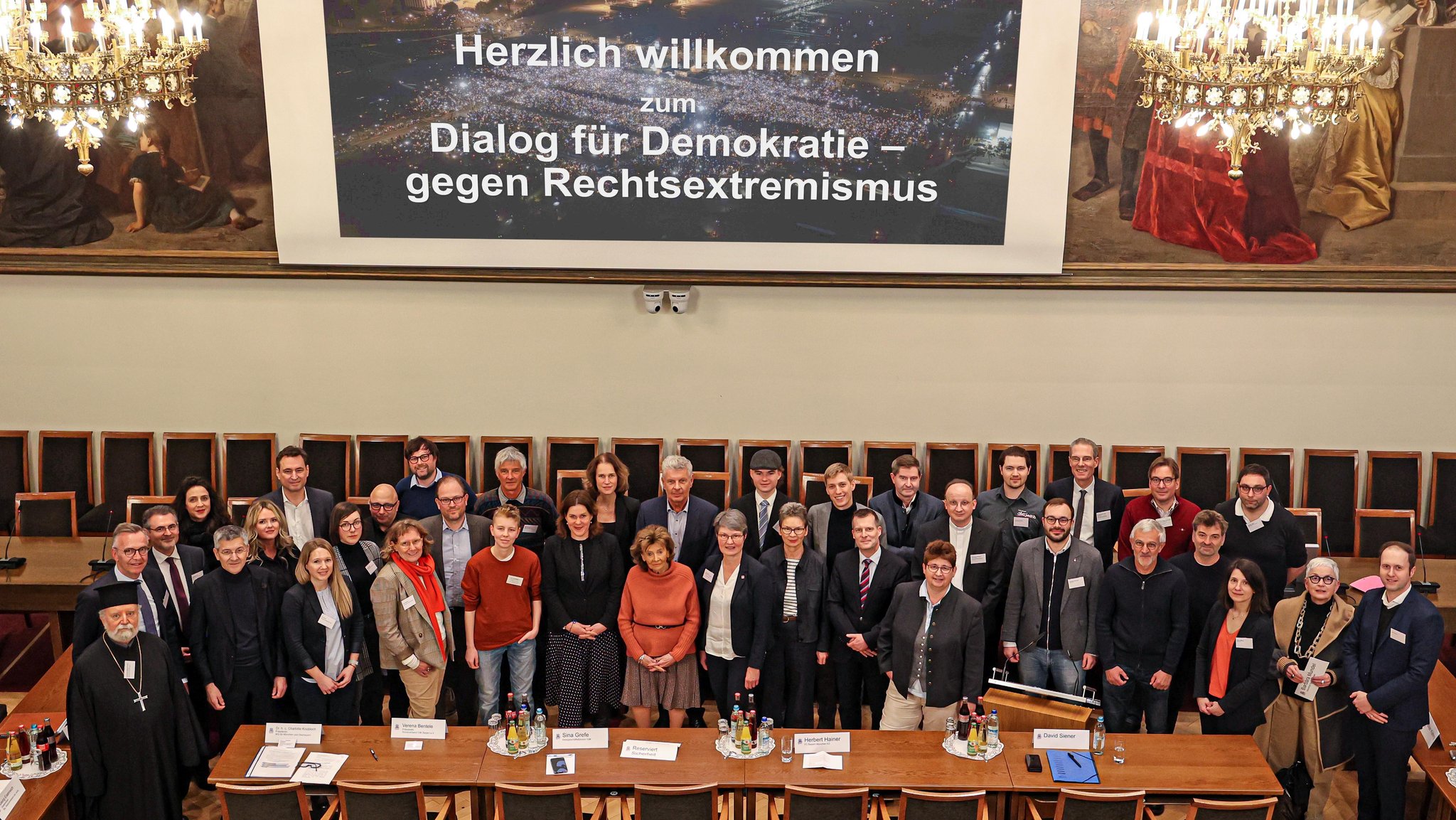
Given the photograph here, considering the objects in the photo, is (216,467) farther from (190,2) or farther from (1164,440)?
(1164,440)

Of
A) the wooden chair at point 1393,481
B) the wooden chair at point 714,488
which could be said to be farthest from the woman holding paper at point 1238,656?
the wooden chair at point 714,488

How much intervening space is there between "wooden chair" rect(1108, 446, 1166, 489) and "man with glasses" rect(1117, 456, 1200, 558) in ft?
5.05

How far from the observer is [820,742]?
5000mm

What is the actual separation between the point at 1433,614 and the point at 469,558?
176 inches

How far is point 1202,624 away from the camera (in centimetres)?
568

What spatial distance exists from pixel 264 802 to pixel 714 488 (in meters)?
3.69

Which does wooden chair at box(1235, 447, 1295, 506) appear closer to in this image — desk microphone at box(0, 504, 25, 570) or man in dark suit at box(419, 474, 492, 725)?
man in dark suit at box(419, 474, 492, 725)

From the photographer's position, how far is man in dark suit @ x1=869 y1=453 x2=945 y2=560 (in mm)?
6191

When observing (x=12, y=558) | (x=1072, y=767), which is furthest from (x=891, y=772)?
(x=12, y=558)

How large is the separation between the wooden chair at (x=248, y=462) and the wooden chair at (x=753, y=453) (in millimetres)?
2841

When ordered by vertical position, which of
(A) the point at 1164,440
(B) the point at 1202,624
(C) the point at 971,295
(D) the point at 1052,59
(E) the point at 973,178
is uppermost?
(D) the point at 1052,59

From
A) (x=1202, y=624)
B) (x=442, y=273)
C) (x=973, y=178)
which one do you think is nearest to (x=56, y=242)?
(x=442, y=273)

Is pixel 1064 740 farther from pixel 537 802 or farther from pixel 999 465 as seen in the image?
pixel 999 465

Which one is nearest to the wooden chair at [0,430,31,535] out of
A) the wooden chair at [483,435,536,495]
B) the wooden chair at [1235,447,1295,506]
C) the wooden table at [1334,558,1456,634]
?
the wooden chair at [483,435,536,495]
